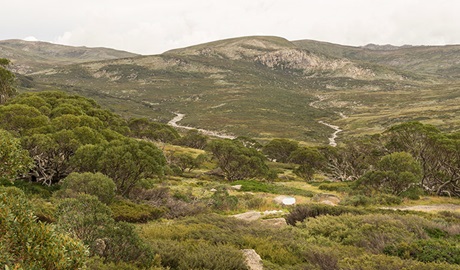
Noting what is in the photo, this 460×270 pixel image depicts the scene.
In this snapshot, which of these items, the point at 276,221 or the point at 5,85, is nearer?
the point at 276,221

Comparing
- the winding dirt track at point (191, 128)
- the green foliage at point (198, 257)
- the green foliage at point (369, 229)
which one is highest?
the green foliage at point (198, 257)

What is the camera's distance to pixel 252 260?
925 centimetres

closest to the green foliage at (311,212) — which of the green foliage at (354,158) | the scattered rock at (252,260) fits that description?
the scattered rock at (252,260)

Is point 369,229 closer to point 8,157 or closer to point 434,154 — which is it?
point 8,157

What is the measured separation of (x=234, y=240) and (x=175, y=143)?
62584mm

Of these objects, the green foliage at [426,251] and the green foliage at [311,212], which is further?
the green foliage at [311,212]

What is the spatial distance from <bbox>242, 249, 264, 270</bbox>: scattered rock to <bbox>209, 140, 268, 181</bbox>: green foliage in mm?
31743

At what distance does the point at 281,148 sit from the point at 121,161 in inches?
2058

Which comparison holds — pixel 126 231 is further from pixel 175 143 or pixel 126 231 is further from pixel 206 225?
pixel 175 143

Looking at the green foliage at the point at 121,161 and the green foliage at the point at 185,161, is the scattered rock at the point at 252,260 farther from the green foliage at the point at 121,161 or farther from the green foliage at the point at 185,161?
the green foliage at the point at 185,161

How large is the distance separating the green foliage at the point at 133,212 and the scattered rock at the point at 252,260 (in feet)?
24.6

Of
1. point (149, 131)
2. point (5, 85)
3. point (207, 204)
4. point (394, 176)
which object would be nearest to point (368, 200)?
point (394, 176)

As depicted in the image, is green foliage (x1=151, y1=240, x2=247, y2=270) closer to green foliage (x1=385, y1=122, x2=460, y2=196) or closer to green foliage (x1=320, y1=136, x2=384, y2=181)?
green foliage (x1=385, y1=122, x2=460, y2=196)

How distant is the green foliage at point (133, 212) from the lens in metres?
14.9
